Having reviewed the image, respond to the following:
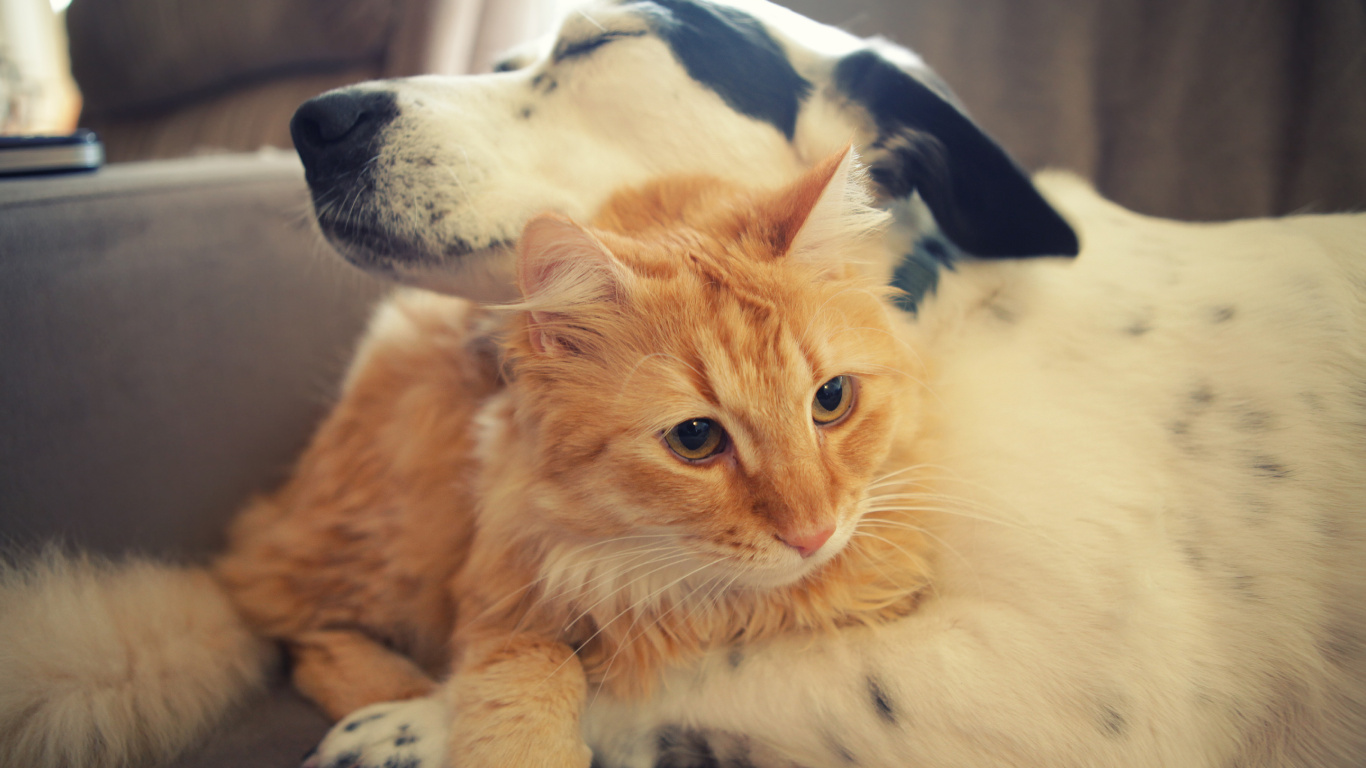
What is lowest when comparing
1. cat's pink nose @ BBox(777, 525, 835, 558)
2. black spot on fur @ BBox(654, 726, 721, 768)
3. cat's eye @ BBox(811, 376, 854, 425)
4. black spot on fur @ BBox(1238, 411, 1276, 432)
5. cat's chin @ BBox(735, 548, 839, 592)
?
black spot on fur @ BBox(654, 726, 721, 768)

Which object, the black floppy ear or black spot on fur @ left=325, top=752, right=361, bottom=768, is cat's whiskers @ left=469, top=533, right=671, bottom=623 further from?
the black floppy ear

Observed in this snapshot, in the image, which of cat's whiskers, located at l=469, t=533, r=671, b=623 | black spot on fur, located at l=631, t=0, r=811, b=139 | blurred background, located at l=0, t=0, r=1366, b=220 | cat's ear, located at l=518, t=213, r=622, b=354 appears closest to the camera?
cat's ear, located at l=518, t=213, r=622, b=354

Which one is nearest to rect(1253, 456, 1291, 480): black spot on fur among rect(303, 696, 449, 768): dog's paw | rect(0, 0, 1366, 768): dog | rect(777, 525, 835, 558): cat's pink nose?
rect(0, 0, 1366, 768): dog

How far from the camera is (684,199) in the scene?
905mm

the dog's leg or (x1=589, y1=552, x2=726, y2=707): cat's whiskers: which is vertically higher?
(x1=589, y1=552, x2=726, y2=707): cat's whiskers

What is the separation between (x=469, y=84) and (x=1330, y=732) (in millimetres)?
1394

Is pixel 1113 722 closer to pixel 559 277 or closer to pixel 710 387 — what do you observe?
pixel 710 387

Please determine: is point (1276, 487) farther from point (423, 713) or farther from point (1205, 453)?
point (423, 713)

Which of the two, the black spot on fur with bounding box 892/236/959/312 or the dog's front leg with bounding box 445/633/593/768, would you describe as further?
the black spot on fur with bounding box 892/236/959/312

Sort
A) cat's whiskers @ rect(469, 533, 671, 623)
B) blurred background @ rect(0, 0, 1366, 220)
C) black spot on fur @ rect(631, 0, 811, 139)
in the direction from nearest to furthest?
cat's whiskers @ rect(469, 533, 671, 623), black spot on fur @ rect(631, 0, 811, 139), blurred background @ rect(0, 0, 1366, 220)

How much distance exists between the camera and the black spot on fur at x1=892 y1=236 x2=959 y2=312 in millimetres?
989

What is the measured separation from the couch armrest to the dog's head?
7.3 inches

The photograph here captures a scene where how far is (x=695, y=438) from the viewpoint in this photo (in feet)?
2.36

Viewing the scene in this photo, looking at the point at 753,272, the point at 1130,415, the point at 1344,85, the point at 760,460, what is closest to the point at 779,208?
the point at 753,272
